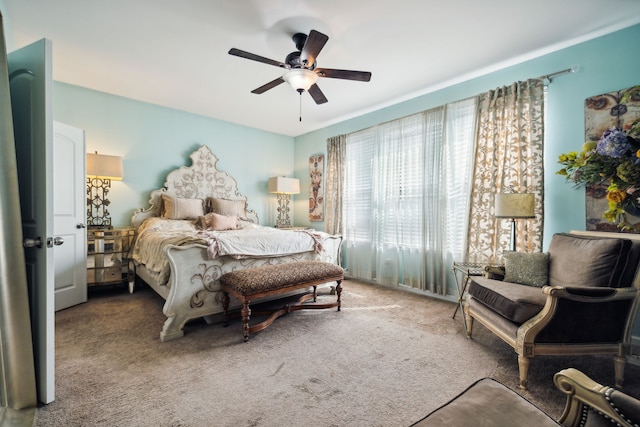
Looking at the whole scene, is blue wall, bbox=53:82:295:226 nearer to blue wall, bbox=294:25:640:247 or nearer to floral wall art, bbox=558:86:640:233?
blue wall, bbox=294:25:640:247

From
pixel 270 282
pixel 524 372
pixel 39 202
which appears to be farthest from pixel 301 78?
pixel 524 372

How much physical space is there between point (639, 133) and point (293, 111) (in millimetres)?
3866

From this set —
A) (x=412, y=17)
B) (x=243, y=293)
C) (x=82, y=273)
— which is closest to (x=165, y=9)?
(x=412, y=17)

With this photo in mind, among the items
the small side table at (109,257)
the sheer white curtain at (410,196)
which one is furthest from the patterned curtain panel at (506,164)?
the small side table at (109,257)

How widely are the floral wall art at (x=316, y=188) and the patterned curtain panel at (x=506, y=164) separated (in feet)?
8.86

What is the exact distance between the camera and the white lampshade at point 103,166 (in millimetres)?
3486

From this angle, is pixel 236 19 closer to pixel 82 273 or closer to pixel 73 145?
pixel 73 145

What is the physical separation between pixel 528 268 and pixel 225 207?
402cm

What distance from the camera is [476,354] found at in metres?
2.12

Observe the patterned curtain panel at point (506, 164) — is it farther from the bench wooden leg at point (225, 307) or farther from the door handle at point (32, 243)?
the door handle at point (32, 243)

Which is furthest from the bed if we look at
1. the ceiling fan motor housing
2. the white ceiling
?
the ceiling fan motor housing

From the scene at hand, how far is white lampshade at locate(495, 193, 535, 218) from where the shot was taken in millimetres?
2432

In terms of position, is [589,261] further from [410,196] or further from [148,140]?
[148,140]

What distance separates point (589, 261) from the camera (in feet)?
6.32
